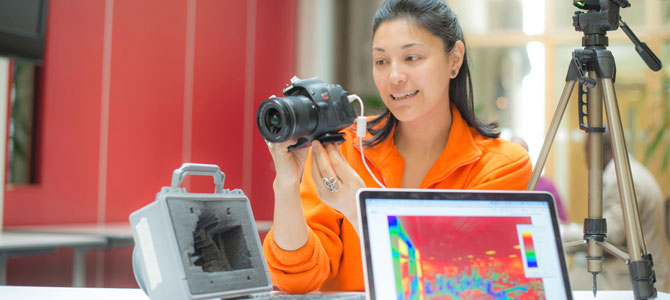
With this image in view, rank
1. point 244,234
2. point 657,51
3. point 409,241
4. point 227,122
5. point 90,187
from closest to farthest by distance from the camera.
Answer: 1. point 409,241
2. point 244,234
3. point 90,187
4. point 227,122
5. point 657,51

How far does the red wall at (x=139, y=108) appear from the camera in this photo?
2.93m

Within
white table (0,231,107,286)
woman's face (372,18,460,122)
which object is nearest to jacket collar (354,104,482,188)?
woman's face (372,18,460,122)

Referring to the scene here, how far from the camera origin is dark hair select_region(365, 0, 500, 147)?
1426mm

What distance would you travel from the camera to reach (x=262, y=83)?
4.66 m

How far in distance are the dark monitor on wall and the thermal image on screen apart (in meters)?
2.13

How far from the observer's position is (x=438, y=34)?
56.3 inches

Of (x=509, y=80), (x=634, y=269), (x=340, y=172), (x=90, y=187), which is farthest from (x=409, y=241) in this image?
(x=509, y=80)

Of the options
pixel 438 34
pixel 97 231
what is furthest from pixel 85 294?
pixel 97 231

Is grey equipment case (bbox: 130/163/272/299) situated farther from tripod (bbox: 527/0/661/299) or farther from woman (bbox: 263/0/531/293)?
tripod (bbox: 527/0/661/299)

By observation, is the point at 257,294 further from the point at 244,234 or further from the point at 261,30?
the point at 261,30

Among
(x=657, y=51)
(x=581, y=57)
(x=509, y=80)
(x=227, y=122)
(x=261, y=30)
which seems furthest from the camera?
(x=509, y=80)

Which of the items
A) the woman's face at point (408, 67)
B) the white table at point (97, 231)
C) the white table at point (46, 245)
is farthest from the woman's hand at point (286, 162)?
the white table at point (97, 231)

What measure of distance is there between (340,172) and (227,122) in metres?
3.30

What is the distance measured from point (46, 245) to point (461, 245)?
1689 millimetres
